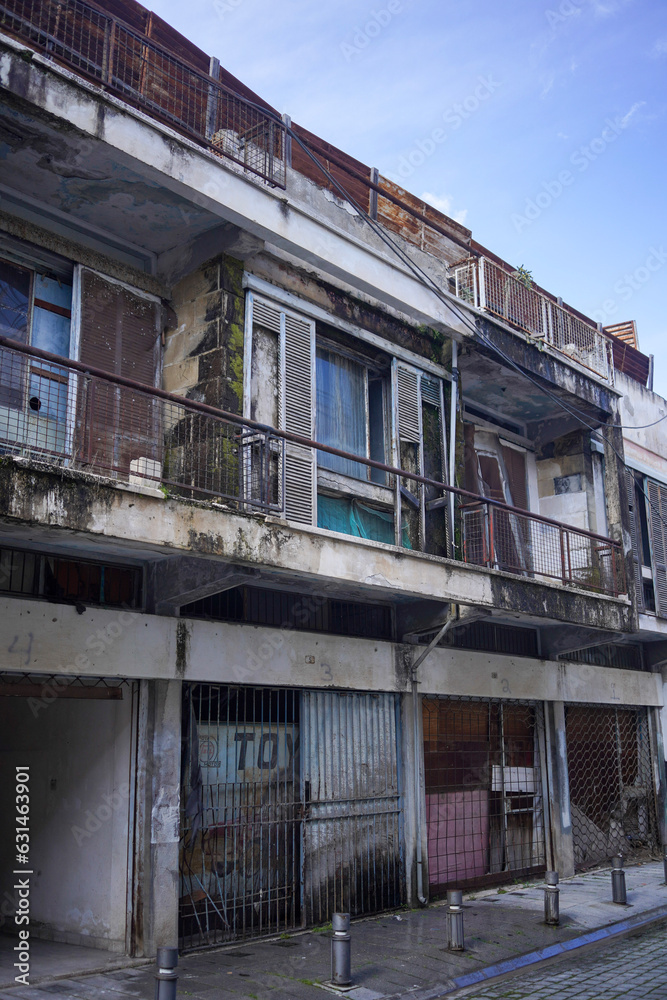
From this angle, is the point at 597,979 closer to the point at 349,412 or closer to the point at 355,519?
the point at 355,519

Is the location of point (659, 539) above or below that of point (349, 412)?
A: below

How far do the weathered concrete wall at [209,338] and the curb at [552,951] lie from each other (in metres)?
5.80

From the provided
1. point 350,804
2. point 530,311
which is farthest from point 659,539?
point 350,804

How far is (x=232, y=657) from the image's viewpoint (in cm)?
920

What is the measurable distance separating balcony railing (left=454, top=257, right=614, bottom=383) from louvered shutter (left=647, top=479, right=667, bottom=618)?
243cm

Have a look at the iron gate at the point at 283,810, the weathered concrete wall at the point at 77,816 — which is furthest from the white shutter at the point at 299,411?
the weathered concrete wall at the point at 77,816

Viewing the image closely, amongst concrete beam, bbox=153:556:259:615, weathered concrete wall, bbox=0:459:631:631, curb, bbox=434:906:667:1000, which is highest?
weathered concrete wall, bbox=0:459:631:631

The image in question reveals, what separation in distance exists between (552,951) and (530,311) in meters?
9.29

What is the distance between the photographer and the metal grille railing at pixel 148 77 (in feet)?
27.3

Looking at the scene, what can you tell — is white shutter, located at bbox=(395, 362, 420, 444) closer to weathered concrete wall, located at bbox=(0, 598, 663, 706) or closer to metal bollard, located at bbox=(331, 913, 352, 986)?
weathered concrete wall, located at bbox=(0, 598, 663, 706)

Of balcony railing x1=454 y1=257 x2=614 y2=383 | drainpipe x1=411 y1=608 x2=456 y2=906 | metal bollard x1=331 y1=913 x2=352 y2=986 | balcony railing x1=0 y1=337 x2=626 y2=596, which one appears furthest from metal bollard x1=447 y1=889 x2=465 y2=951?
balcony railing x1=454 y1=257 x2=614 y2=383

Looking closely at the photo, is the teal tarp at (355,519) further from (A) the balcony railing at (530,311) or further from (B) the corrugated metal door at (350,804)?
(A) the balcony railing at (530,311)

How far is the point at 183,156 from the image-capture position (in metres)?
8.60

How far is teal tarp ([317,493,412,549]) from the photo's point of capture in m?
10.3
